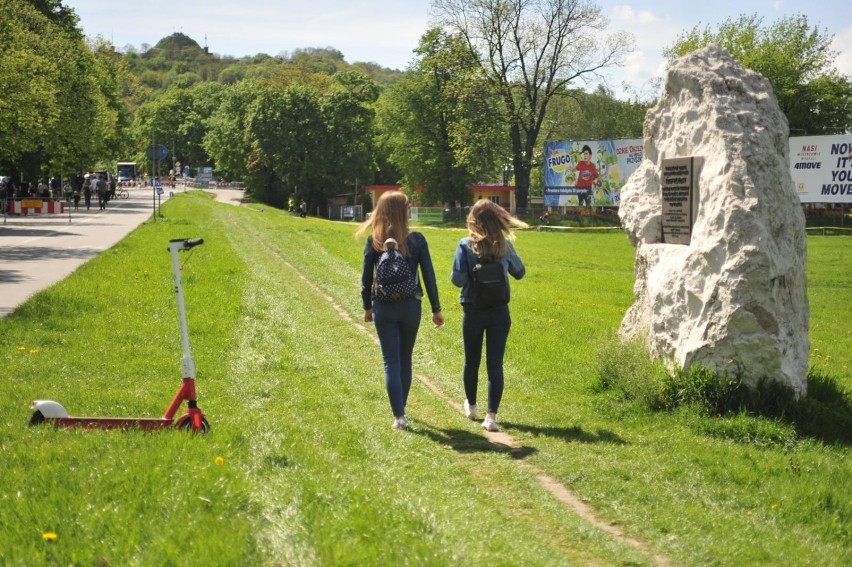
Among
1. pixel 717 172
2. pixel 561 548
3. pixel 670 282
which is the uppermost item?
pixel 717 172

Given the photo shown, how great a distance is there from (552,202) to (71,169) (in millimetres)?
32024

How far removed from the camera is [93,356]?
34.4ft

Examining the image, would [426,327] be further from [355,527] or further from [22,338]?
[355,527]

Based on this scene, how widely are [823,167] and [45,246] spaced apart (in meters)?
48.5

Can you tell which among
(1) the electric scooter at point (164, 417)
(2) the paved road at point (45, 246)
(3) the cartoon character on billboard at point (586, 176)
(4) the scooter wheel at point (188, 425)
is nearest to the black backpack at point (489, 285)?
(1) the electric scooter at point (164, 417)

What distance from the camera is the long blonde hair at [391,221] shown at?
25.6ft

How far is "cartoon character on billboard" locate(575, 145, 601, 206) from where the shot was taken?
203 feet

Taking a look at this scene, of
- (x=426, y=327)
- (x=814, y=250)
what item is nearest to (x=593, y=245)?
(x=814, y=250)

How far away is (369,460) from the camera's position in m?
6.91

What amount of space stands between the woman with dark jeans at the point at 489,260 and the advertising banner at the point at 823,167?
179 ft

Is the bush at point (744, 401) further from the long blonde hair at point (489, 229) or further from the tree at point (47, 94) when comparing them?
the tree at point (47, 94)

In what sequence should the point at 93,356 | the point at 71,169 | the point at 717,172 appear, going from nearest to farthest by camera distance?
the point at 717,172
the point at 93,356
the point at 71,169

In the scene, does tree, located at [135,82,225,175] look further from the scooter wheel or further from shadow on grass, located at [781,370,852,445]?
the scooter wheel

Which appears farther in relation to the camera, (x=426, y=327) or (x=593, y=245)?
(x=593, y=245)
